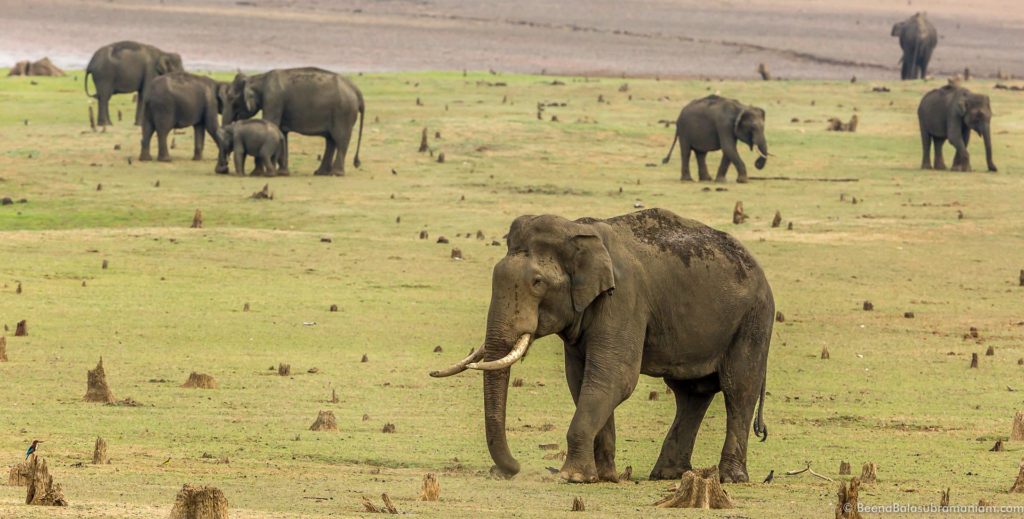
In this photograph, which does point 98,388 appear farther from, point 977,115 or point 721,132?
point 977,115

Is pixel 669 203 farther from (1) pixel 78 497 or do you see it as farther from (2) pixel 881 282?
(1) pixel 78 497

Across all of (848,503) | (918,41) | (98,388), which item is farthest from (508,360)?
(918,41)

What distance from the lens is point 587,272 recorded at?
11430 mm

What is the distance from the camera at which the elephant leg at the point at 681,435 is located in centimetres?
1222

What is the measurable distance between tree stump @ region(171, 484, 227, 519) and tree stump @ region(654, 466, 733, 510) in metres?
2.94

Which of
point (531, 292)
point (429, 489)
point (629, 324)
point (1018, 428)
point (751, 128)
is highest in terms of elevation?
point (531, 292)

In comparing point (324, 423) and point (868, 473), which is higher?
point (868, 473)

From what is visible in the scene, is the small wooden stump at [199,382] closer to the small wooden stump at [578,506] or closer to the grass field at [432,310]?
the grass field at [432,310]

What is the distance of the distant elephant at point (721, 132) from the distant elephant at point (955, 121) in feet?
15.1

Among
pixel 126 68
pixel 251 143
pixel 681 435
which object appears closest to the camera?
pixel 681 435

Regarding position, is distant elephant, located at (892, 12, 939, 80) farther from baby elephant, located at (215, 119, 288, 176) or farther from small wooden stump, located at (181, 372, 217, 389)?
small wooden stump, located at (181, 372, 217, 389)

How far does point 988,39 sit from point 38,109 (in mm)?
43833

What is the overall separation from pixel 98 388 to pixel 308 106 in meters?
18.8

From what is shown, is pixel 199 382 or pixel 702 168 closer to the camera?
pixel 199 382
